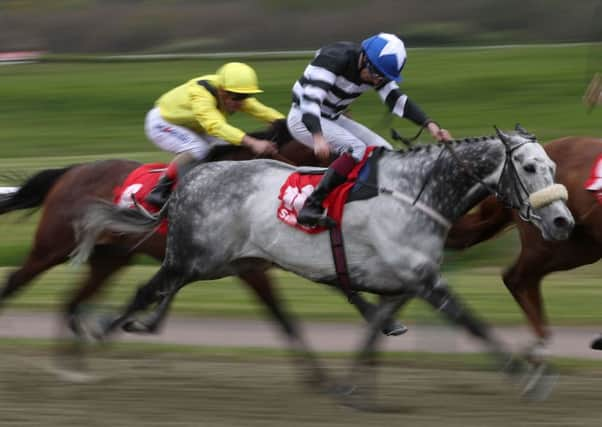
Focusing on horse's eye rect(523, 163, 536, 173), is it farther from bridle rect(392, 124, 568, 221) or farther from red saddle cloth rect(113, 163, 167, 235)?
red saddle cloth rect(113, 163, 167, 235)

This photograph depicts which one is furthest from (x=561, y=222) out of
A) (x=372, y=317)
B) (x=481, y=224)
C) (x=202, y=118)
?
(x=202, y=118)

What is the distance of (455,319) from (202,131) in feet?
8.50

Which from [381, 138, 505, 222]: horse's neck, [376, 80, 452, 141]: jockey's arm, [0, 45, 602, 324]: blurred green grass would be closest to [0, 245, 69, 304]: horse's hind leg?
[0, 45, 602, 324]: blurred green grass

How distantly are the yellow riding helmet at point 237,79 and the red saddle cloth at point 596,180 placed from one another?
7.17 ft

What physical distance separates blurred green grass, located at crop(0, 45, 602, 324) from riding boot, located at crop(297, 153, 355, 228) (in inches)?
48.0

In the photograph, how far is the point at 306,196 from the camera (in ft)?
22.4

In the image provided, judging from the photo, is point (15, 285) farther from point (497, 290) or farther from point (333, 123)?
point (497, 290)

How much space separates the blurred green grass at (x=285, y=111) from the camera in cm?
1003

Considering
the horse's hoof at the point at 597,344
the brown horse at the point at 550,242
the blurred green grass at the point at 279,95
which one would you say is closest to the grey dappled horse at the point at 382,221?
the horse's hoof at the point at 597,344

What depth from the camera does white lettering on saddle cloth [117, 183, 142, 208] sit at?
797 cm

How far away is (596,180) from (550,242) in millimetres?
508

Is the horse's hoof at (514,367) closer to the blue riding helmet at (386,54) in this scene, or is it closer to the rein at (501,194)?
the rein at (501,194)

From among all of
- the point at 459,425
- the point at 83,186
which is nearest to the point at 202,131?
the point at 83,186

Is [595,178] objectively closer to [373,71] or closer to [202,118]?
[373,71]
